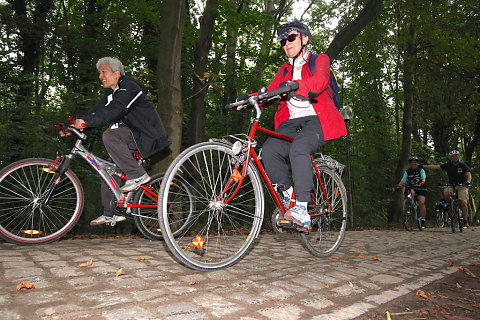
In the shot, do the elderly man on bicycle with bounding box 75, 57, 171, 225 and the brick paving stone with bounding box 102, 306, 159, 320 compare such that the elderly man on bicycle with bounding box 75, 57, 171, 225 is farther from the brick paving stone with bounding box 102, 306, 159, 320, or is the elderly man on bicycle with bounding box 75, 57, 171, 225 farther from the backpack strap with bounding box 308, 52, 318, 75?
the brick paving stone with bounding box 102, 306, 159, 320

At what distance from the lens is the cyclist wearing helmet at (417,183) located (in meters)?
10.7

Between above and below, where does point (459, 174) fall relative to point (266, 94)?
above

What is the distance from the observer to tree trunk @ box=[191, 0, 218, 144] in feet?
26.5

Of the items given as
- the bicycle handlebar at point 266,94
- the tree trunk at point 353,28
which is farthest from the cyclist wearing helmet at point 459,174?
the bicycle handlebar at point 266,94

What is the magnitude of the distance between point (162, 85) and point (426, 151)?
18765mm

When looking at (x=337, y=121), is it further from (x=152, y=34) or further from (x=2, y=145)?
(x=152, y=34)

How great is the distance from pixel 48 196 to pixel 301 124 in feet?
9.65

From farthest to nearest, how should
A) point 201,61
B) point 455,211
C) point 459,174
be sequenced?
1. point 459,174
2. point 455,211
3. point 201,61

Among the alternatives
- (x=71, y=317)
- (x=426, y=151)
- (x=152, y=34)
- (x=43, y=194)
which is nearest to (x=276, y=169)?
(x=71, y=317)

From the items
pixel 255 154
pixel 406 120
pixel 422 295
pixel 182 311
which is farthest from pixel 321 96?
pixel 406 120

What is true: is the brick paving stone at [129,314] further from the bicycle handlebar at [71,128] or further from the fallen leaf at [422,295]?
the bicycle handlebar at [71,128]

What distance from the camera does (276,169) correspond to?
3.69m

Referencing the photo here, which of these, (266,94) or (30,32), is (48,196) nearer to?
(266,94)

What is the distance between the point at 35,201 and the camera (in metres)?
4.00
